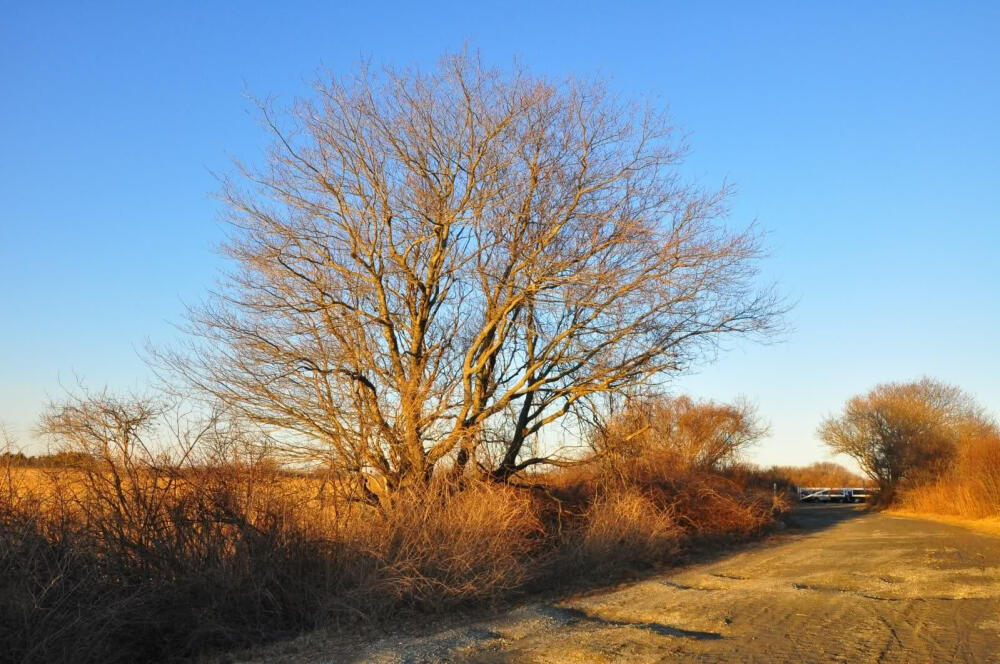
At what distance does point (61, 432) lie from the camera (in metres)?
8.77

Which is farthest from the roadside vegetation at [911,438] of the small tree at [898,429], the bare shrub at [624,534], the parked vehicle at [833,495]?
the bare shrub at [624,534]

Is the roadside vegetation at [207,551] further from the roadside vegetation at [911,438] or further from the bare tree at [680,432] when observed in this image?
the roadside vegetation at [911,438]

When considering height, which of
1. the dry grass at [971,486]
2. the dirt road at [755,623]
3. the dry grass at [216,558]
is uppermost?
the dry grass at [971,486]

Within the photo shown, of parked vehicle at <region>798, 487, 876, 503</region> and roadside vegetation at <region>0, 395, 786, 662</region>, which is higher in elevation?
parked vehicle at <region>798, 487, 876, 503</region>

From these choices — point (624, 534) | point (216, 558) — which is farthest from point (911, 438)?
point (216, 558)

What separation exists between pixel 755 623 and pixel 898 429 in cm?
5350

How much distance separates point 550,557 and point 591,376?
4078 mm

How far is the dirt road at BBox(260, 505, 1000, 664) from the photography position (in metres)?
7.28

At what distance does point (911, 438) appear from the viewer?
54.6m

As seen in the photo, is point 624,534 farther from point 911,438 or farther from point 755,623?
point 911,438

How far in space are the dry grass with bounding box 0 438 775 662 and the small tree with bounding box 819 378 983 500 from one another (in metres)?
46.7

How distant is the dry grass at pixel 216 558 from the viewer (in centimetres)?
751

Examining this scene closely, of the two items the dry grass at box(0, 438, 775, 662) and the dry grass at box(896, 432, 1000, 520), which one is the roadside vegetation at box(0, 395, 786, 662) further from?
the dry grass at box(896, 432, 1000, 520)

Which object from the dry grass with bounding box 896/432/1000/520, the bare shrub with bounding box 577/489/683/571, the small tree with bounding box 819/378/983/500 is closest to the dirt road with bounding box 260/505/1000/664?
the bare shrub with bounding box 577/489/683/571
